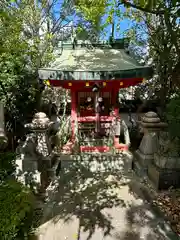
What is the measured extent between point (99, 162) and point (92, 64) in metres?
2.61

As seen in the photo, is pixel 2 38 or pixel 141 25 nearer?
pixel 2 38

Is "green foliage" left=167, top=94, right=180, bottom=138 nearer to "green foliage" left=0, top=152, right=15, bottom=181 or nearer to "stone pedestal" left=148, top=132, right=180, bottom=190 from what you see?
"stone pedestal" left=148, top=132, right=180, bottom=190

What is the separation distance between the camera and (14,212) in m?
2.92

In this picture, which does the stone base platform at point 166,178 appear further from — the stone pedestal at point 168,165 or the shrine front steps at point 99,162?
the shrine front steps at point 99,162

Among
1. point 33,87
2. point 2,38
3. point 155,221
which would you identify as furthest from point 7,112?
point 155,221

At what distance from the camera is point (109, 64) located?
530 centimetres

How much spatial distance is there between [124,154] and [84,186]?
4.96 feet

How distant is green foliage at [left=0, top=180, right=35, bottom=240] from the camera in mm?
2695

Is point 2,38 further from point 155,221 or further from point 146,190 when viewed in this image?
point 155,221

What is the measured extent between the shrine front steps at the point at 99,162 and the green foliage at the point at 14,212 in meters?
2.08

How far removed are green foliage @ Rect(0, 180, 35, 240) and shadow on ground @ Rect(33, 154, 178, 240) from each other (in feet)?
1.60

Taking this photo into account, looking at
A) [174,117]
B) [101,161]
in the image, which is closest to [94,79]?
[174,117]

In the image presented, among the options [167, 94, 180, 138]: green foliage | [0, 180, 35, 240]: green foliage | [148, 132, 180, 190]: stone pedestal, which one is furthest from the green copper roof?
[0, 180, 35, 240]: green foliage

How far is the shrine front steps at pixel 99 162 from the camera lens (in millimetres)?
5436
